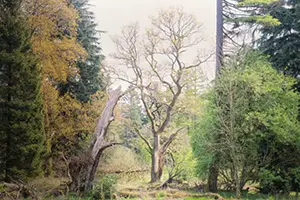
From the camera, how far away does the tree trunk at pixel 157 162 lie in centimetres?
1587

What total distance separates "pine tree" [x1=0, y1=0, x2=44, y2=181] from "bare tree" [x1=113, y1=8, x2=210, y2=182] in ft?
20.0

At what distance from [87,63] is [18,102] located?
9.73 m

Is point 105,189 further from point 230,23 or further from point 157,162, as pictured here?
point 230,23

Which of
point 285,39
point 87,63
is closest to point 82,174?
point 285,39

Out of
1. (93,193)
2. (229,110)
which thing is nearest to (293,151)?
(229,110)

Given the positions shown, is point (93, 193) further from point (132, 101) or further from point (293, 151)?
point (132, 101)

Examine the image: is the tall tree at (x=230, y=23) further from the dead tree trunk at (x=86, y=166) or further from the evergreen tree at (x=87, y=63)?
the evergreen tree at (x=87, y=63)

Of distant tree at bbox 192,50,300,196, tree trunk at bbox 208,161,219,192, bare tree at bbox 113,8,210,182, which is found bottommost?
tree trunk at bbox 208,161,219,192

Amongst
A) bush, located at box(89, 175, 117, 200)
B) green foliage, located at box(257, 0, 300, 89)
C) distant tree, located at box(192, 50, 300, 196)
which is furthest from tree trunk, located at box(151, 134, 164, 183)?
bush, located at box(89, 175, 117, 200)

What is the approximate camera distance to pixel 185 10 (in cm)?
1641

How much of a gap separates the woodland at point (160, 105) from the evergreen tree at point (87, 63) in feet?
0.29

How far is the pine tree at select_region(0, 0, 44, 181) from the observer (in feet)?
34.4

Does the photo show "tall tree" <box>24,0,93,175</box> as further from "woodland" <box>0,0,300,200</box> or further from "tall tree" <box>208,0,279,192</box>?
"tall tree" <box>208,0,279,192</box>

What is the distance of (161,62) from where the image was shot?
17109mm
